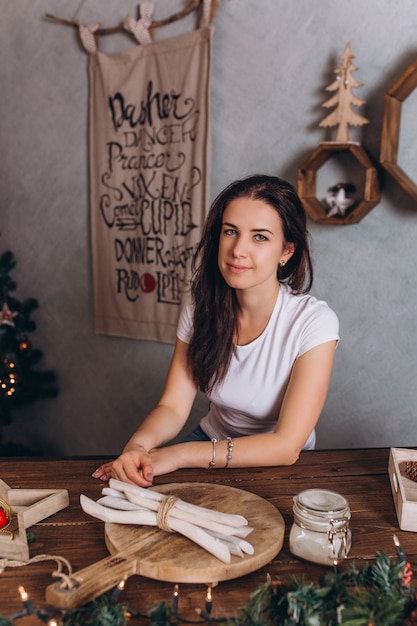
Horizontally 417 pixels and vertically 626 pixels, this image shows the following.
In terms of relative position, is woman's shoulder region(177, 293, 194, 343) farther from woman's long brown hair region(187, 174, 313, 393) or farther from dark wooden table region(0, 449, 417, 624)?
dark wooden table region(0, 449, 417, 624)

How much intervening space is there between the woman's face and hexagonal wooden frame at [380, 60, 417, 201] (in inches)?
24.0

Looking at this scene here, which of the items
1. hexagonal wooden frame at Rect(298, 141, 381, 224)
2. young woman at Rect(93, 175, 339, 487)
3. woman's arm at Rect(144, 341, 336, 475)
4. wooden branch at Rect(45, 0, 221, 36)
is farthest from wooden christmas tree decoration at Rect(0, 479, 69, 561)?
wooden branch at Rect(45, 0, 221, 36)

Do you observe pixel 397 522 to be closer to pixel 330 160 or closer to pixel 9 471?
pixel 9 471

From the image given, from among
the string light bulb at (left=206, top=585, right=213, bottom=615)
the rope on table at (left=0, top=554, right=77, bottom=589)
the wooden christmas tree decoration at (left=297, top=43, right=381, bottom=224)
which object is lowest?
the rope on table at (left=0, top=554, right=77, bottom=589)

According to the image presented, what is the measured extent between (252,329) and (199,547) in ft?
3.04

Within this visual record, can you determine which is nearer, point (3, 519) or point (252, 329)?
point (3, 519)

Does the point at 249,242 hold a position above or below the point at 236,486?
above

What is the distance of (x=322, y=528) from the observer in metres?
1.00

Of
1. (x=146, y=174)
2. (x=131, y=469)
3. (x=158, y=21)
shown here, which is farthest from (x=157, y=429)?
(x=158, y=21)

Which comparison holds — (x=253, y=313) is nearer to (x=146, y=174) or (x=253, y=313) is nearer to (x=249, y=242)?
(x=249, y=242)

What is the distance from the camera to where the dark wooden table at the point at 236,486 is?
0.94 metres

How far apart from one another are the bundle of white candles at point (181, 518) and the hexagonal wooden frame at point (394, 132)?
147 centimetres

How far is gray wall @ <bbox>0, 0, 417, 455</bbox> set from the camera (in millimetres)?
2291

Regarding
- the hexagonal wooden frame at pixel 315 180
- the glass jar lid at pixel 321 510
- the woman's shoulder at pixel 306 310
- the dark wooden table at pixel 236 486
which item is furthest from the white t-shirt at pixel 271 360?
the glass jar lid at pixel 321 510
